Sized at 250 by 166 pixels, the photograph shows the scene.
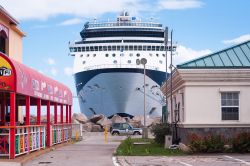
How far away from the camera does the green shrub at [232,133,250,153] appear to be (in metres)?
20.6

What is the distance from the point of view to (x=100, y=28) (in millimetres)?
71750

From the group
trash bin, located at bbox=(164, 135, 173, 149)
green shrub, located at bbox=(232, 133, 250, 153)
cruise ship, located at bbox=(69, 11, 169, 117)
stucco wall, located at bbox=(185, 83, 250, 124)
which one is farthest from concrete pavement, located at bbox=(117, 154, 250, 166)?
cruise ship, located at bbox=(69, 11, 169, 117)

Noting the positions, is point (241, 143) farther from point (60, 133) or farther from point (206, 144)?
point (60, 133)

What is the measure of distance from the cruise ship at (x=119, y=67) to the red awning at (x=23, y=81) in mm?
38522

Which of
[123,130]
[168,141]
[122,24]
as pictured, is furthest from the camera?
[122,24]

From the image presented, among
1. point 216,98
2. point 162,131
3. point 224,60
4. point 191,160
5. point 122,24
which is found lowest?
point 191,160

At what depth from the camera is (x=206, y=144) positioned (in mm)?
20812

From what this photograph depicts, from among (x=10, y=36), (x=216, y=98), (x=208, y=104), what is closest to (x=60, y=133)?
(x=10, y=36)

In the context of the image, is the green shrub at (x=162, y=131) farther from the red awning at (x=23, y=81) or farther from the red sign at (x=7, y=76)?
the red sign at (x=7, y=76)

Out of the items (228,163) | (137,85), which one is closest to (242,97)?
(228,163)

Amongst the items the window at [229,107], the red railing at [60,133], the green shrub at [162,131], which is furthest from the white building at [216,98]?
the red railing at [60,133]

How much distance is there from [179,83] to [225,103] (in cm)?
239

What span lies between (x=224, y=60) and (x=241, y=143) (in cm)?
396

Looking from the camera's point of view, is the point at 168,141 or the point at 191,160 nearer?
the point at 191,160
